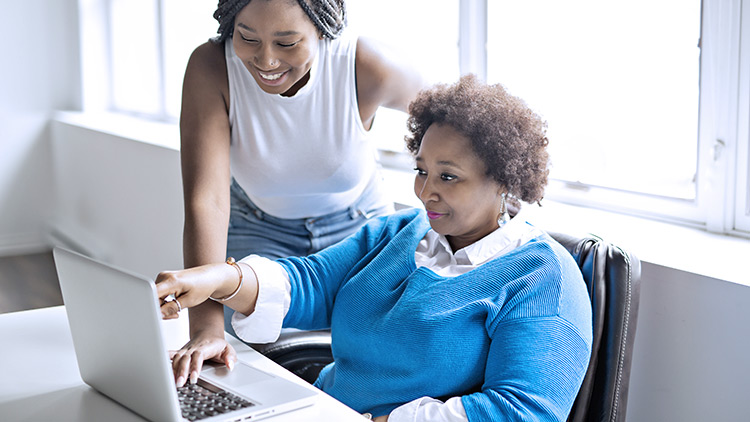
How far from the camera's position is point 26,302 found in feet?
13.4

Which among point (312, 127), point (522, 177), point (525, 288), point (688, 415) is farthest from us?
point (312, 127)

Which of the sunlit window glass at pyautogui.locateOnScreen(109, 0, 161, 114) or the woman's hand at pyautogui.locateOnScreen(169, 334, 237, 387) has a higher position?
the sunlit window glass at pyautogui.locateOnScreen(109, 0, 161, 114)

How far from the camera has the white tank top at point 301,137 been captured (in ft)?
6.22

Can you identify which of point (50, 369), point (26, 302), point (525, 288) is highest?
point (525, 288)

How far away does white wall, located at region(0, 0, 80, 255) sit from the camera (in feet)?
16.3

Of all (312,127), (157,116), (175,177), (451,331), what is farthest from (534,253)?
(157,116)

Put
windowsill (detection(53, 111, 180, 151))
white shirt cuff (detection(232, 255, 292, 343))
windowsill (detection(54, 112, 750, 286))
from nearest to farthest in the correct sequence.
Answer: white shirt cuff (detection(232, 255, 292, 343)) → windowsill (detection(54, 112, 750, 286)) → windowsill (detection(53, 111, 180, 151))

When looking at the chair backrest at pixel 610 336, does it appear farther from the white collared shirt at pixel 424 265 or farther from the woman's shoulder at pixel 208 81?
the woman's shoulder at pixel 208 81

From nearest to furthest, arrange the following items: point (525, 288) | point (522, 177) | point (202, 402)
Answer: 1. point (202, 402)
2. point (525, 288)
3. point (522, 177)

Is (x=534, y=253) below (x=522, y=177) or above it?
below

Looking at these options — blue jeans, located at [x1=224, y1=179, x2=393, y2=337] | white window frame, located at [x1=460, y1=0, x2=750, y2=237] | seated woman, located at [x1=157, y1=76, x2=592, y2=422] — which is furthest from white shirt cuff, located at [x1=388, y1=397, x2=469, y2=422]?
white window frame, located at [x1=460, y1=0, x2=750, y2=237]

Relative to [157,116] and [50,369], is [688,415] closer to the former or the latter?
[50,369]

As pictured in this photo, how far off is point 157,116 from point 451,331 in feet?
12.0

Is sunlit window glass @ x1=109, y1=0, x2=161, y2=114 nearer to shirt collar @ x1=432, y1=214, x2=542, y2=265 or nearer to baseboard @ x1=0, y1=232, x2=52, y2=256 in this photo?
baseboard @ x1=0, y1=232, x2=52, y2=256
